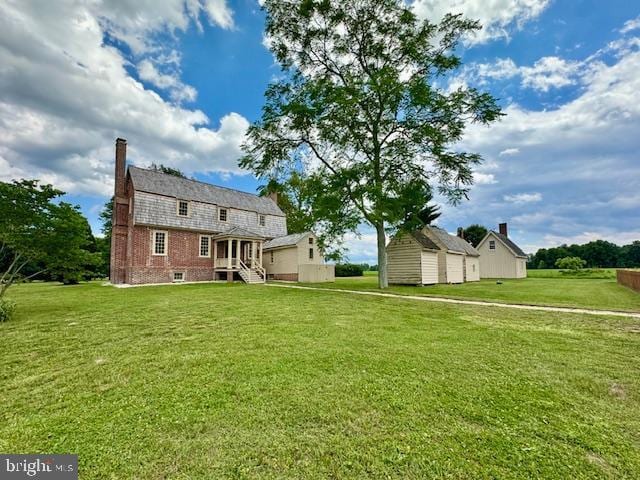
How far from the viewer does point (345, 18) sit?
17016mm

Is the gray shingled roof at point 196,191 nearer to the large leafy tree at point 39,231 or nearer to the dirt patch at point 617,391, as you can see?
the large leafy tree at point 39,231

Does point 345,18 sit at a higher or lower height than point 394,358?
higher

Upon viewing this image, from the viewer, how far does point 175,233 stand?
21422 millimetres

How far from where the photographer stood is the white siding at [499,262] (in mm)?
34812

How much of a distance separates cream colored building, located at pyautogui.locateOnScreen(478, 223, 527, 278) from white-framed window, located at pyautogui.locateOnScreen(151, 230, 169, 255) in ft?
114

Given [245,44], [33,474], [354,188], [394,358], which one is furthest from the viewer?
[354,188]

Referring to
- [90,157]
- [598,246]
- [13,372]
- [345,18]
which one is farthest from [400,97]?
[598,246]

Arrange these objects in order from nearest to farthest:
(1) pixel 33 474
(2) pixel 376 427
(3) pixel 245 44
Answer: (1) pixel 33 474 → (2) pixel 376 427 → (3) pixel 245 44

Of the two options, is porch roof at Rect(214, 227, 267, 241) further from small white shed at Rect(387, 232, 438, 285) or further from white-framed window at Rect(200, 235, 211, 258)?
small white shed at Rect(387, 232, 438, 285)

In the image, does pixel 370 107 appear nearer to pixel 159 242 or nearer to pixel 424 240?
pixel 424 240

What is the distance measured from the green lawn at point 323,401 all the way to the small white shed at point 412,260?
1460 centimetres

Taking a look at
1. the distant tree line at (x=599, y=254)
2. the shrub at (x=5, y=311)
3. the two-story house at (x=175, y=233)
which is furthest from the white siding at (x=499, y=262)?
the shrub at (x=5, y=311)

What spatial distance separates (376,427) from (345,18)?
793 inches

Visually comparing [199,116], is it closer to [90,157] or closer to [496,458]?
[90,157]
